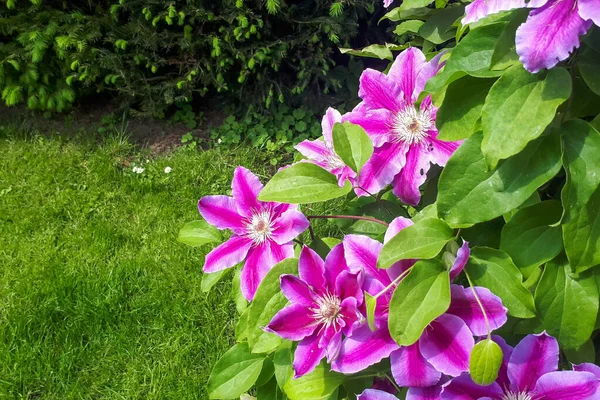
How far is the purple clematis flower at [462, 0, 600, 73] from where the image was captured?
552 millimetres

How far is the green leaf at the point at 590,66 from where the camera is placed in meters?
0.64

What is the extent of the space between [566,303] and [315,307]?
0.33 metres

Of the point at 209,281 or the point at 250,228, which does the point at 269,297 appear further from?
the point at 209,281

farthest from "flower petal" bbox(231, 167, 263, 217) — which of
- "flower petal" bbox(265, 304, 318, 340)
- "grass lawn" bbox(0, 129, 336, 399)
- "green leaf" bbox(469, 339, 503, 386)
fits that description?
"grass lawn" bbox(0, 129, 336, 399)

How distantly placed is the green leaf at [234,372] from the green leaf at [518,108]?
0.64 m

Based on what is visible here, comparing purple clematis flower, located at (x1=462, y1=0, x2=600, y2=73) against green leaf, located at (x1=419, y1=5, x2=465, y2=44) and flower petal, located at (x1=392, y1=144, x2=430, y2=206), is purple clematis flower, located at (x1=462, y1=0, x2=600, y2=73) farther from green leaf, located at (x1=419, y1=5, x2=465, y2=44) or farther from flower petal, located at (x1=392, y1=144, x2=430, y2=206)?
green leaf, located at (x1=419, y1=5, x2=465, y2=44)

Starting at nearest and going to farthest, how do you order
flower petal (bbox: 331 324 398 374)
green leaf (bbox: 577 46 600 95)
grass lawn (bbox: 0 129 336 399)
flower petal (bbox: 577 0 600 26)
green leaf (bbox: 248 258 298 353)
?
flower petal (bbox: 577 0 600 26), green leaf (bbox: 577 46 600 95), flower petal (bbox: 331 324 398 374), green leaf (bbox: 248 258 298 353), grass lawn (bbox: 0 129 336 399)

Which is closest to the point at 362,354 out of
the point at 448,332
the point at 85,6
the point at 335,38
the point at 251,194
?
the point at 448,332

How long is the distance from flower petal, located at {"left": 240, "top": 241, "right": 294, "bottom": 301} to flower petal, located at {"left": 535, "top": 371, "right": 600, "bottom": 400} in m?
0.39

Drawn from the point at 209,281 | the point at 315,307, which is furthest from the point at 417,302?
the point at 209,281

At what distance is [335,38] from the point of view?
2873mm

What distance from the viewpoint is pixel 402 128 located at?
889 millimetres

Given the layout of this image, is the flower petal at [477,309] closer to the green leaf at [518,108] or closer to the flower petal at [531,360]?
the flower petal at [531,360]

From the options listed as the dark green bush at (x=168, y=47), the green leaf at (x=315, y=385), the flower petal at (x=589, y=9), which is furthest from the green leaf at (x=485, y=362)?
the dark green bush at (x=168, y=47)
